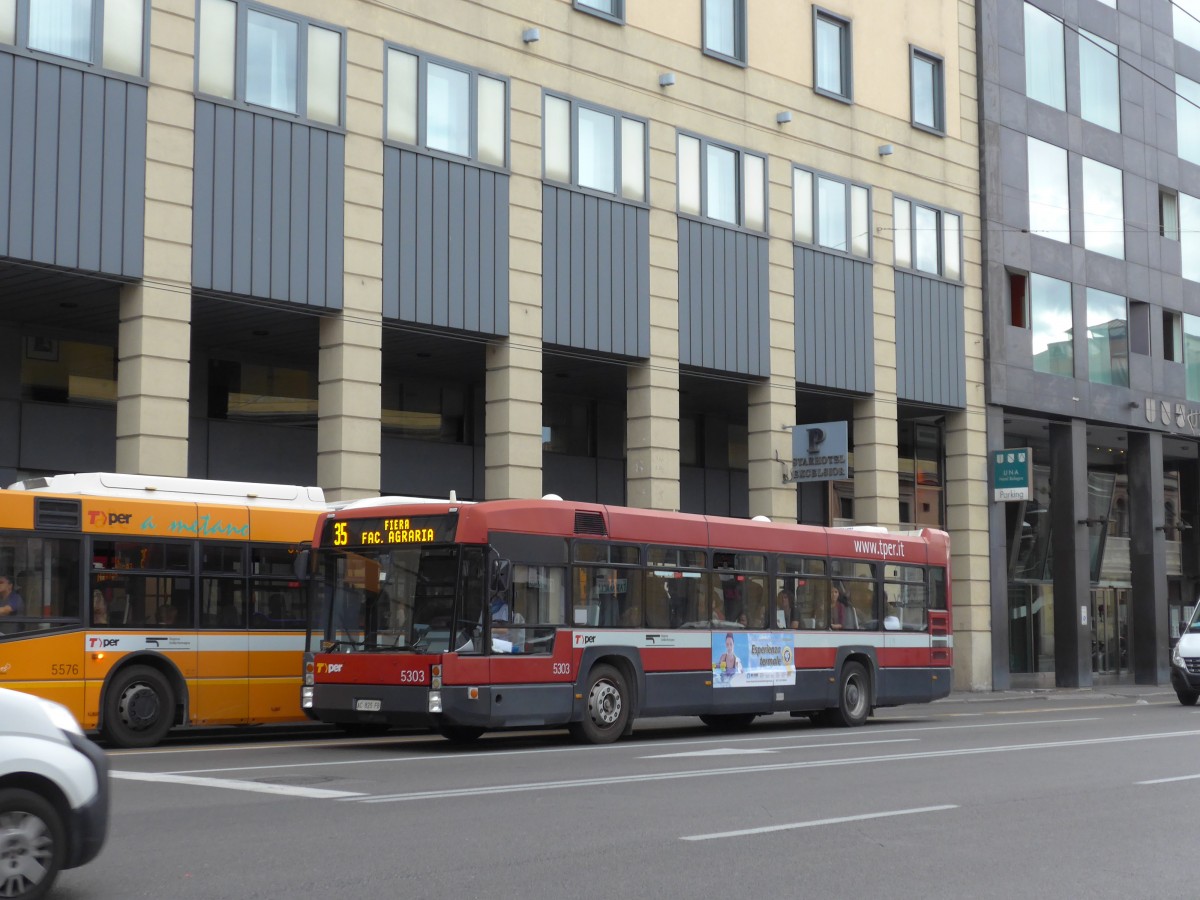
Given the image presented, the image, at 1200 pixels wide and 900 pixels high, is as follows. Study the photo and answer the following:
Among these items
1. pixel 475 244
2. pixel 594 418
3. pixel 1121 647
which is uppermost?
pixel 475 244

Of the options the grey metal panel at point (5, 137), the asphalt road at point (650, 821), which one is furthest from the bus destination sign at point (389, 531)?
the grey metal panel at point (5, 137)

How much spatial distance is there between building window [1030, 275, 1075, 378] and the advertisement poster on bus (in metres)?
19.5

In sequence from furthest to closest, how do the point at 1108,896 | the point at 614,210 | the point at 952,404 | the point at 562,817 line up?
the point at 952,404
the point at 614,210
the point at 562,817
the point at 1108,896

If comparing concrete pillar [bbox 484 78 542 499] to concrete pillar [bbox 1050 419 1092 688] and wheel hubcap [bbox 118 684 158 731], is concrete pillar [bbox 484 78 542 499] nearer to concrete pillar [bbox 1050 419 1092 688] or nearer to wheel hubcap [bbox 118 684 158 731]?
wheel hubcap [bbox 118 684 158 731]

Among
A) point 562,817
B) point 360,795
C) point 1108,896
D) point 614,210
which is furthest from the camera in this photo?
point 614,210

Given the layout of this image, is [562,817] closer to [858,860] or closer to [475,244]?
[858,860]

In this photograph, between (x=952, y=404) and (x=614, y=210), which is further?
(x=952, y=404)

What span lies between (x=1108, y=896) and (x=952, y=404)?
95.7 ft

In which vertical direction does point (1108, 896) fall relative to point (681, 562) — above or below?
below

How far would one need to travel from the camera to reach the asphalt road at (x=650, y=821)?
845cm

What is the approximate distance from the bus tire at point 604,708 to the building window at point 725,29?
16.2 metres

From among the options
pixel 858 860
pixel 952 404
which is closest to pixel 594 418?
pixel 952 404

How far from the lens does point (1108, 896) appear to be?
823 centimetres

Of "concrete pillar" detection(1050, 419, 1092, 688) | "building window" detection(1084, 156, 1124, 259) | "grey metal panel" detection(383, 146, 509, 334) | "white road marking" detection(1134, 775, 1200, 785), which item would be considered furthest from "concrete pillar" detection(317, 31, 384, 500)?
"building window" detection(1084, 156, 1124, 259)
